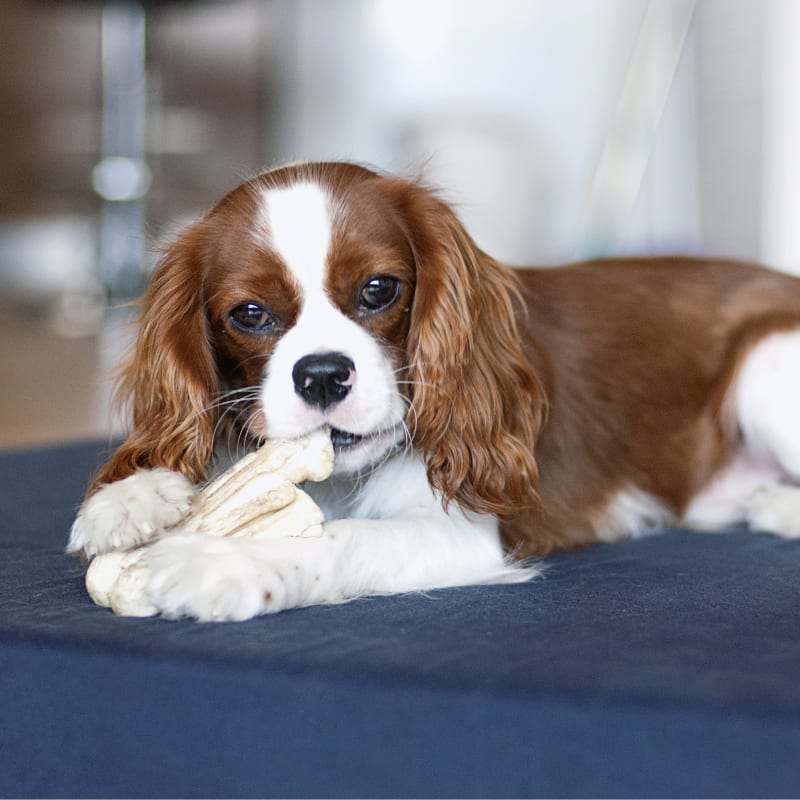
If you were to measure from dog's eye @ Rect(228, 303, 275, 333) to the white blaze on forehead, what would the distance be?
0.26 ft

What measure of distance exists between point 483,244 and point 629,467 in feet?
16.4

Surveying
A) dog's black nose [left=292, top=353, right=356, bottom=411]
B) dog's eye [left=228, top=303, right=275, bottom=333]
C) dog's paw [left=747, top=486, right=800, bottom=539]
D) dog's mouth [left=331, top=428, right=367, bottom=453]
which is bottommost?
dog's paw [left=747, top=486, right=800, bottom=539]

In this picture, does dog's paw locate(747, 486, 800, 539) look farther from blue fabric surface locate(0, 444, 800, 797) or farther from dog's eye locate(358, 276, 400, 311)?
dog's eye locate(358, 276, 400, 311)

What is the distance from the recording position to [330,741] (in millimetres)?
1363

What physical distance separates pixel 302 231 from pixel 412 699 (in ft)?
2.88

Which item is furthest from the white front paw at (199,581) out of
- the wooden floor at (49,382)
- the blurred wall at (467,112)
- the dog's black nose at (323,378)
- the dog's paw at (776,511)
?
the blurred wall at (467,112)

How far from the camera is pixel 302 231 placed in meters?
1.96

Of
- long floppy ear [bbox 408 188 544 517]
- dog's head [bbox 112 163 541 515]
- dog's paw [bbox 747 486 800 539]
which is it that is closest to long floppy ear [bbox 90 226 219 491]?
dog's head [bbox 112 163 541 515]

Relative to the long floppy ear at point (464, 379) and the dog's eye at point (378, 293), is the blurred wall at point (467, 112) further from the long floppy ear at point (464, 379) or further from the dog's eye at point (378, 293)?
the dog's eye at point (378, 293)

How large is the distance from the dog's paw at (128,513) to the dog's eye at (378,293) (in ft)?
1.34

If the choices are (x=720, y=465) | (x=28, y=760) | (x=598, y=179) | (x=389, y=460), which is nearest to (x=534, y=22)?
(x=598, y=179)

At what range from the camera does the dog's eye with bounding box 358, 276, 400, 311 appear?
6.53 feet

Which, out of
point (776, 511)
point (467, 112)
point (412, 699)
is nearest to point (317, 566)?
point (412, 699)

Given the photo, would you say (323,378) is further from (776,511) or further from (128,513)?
(776,511)
